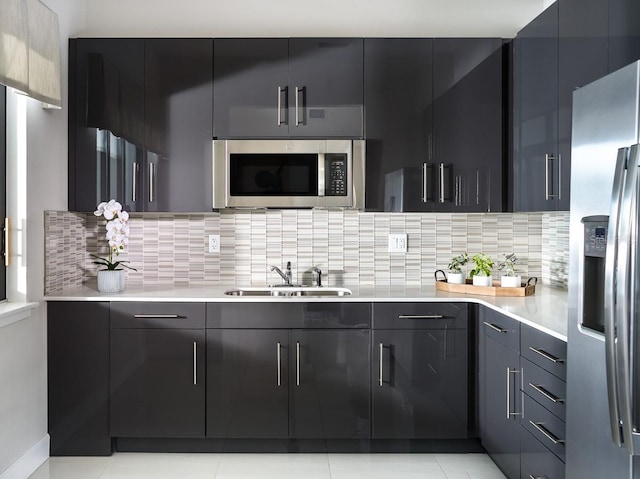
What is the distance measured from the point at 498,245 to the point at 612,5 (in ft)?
5.78

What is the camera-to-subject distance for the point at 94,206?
3477 mm

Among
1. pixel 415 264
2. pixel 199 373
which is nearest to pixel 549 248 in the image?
pixel 415 264

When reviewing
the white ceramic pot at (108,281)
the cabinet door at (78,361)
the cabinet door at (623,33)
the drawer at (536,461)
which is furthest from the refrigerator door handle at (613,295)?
the white ceramic pot at (108,281)

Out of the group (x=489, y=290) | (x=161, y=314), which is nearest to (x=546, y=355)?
(x=489, y=290)

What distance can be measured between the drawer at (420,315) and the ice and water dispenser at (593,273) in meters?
1.36

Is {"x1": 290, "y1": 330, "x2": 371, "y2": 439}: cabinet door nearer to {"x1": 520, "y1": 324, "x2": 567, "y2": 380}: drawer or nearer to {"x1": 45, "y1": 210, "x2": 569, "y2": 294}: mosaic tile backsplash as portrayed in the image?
{"x1": 45, "y1": 210, "x2": 569, "y2": 294}: mosaic tile backsplash

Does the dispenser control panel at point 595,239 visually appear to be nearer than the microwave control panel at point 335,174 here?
Yes

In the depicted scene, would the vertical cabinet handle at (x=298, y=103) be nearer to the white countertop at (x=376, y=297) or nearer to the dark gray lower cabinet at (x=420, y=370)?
the white countertop at (x=376, y=297)

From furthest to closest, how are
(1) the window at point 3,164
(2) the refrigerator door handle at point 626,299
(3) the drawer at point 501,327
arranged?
(1) the window at point 3,164 < (3) the drawer at point 501,327 < (2) the refrigerator door handle at point 626,299

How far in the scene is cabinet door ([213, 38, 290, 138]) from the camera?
11.4ft

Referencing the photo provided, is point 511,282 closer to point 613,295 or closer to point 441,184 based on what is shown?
point 441,184

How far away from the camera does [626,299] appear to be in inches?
63.2

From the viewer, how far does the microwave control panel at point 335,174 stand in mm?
3479

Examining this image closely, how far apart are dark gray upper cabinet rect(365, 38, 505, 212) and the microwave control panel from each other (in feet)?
0.52
